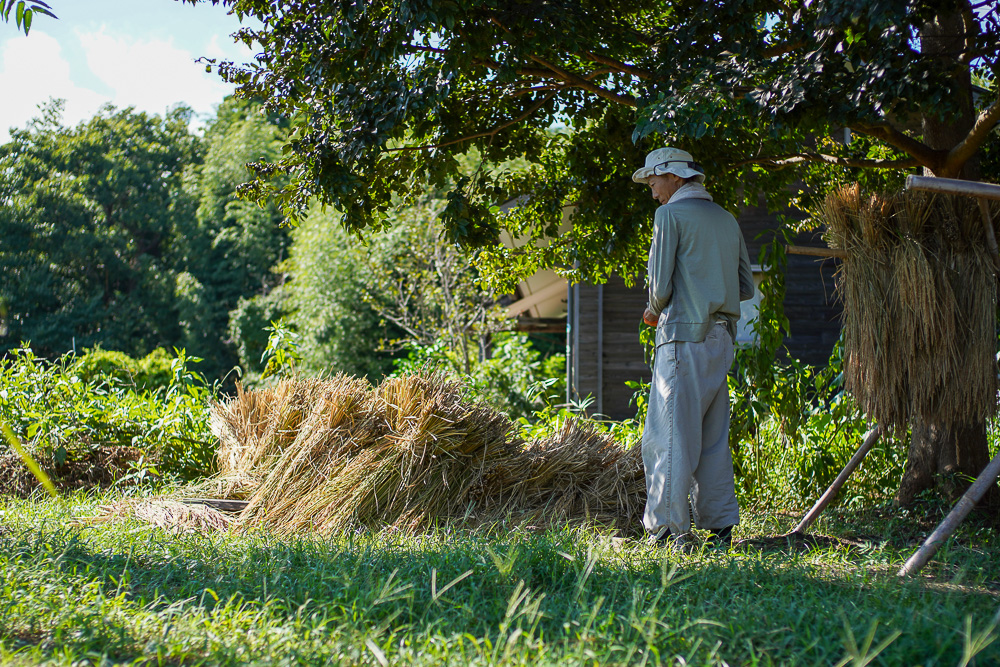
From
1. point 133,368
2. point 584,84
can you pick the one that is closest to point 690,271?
point 584,84

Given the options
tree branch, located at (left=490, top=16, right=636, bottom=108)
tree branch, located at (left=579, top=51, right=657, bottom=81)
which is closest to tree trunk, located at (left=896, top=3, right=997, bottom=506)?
tree branch, located at (left=579, top=51, right=657, bottom=81)

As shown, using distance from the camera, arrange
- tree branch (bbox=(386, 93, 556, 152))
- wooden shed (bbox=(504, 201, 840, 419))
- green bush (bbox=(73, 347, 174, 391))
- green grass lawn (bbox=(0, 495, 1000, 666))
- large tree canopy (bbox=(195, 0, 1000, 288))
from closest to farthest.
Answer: green grass lawn (bbox=(0, 495, 1000, 666)), large tree canopy (bbox=(195, 0, 1000, 288)), tree branch (bbox=(386, 93, 556, 152)), wooden shed (bbox=(504, 201, 840, 419)), green bush (bbox=(73, 347, 174, 391))

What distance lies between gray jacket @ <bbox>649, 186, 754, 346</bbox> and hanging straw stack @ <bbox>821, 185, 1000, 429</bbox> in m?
0.68

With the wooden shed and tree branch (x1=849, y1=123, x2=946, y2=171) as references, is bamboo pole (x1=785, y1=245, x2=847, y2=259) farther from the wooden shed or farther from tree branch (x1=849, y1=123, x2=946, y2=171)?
the wooden shed

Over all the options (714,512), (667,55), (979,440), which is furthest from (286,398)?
(979,440)

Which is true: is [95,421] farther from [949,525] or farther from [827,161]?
[949,525]

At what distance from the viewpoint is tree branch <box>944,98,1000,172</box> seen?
3.83m

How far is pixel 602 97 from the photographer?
195 inches

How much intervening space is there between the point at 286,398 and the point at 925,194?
374cm

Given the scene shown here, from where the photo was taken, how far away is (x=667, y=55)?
4281 mm

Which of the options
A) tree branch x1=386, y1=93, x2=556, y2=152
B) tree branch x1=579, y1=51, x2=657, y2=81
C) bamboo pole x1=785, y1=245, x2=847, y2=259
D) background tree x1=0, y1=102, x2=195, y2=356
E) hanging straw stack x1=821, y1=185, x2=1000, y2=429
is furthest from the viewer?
background tree x1=0, y1=102, x2=195, y2=356

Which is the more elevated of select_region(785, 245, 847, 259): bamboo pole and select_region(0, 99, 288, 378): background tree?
select_region(0, 99, 288, 378): background tree

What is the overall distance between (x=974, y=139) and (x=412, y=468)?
3.40m

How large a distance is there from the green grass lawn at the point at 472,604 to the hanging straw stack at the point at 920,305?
75 cm
